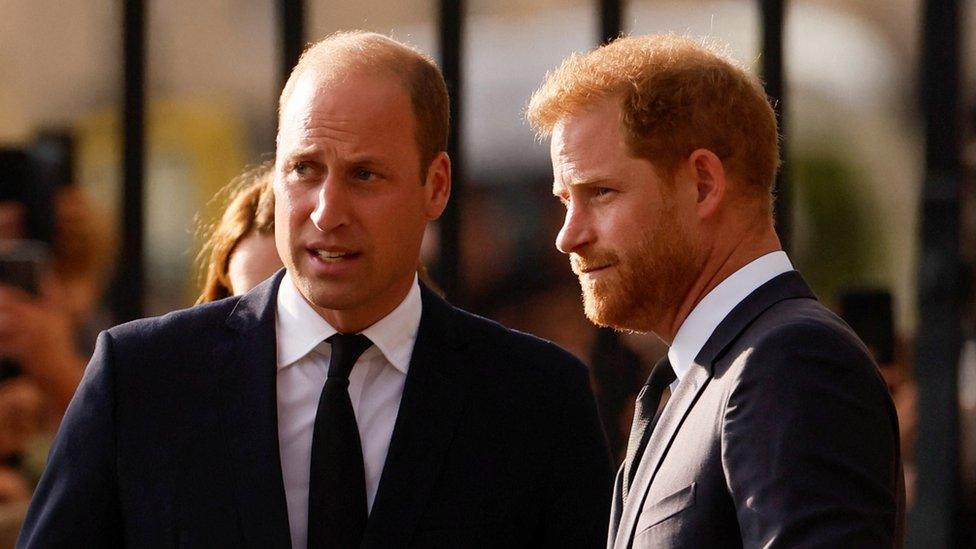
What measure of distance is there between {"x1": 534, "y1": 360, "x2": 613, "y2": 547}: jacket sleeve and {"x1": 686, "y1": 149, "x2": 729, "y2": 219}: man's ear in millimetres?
491

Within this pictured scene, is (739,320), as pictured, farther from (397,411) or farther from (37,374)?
(37,374)

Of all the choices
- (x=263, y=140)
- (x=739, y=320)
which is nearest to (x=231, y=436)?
(x=739, y=320)

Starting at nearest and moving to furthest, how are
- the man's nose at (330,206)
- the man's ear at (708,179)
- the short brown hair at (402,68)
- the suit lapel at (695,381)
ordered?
the suit lapel at (695,381) → the man's ear at (708,179) → the man's nose at (330,206) → the short brown hair at (402,68)

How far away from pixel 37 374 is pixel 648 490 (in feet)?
11.0

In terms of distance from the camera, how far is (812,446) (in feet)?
5.87

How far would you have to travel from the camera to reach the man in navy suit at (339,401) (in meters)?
2.25

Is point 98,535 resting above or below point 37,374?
above

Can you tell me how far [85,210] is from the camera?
5.06m

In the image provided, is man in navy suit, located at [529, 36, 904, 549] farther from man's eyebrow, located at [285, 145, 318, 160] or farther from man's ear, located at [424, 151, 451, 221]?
man's eyebrow, located at [285, 145, 318, 160]

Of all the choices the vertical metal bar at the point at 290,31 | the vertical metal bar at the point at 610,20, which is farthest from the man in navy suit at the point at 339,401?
the vertical metal bar at the point at 290,31

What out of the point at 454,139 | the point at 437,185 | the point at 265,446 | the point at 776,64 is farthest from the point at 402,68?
the point at 776,64

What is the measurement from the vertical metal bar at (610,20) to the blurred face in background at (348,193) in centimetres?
269

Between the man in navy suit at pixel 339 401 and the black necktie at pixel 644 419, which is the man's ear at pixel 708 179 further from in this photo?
the man in navy suit at pixel 339 401

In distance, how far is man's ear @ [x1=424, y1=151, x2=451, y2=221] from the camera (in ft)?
8.23
